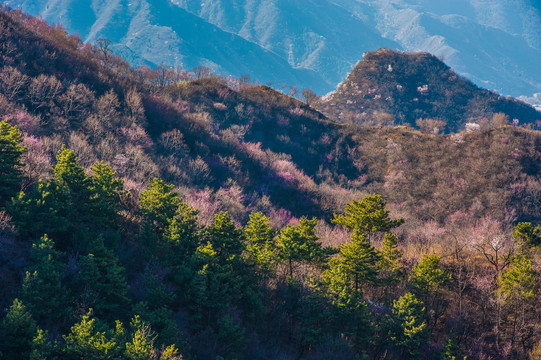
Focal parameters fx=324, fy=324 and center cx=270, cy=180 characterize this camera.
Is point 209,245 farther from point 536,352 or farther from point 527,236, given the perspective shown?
point 536,352

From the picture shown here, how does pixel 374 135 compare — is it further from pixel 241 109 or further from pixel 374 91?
pixel 374 91

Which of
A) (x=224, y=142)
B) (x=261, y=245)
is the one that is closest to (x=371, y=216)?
(x=261, y=245)

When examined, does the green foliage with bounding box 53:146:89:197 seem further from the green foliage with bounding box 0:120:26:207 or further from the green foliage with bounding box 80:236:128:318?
the green foliage with bounding box 80:236:128:318

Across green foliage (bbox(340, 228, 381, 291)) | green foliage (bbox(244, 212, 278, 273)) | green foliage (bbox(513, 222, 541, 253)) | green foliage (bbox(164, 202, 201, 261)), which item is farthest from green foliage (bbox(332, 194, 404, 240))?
green foliage (bbox(164, 202, 201, 261))

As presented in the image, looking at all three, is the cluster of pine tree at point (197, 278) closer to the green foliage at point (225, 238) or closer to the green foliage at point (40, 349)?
the green foliage at point (225, 238)

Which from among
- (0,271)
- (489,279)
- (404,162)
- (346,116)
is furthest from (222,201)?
(346,116)
